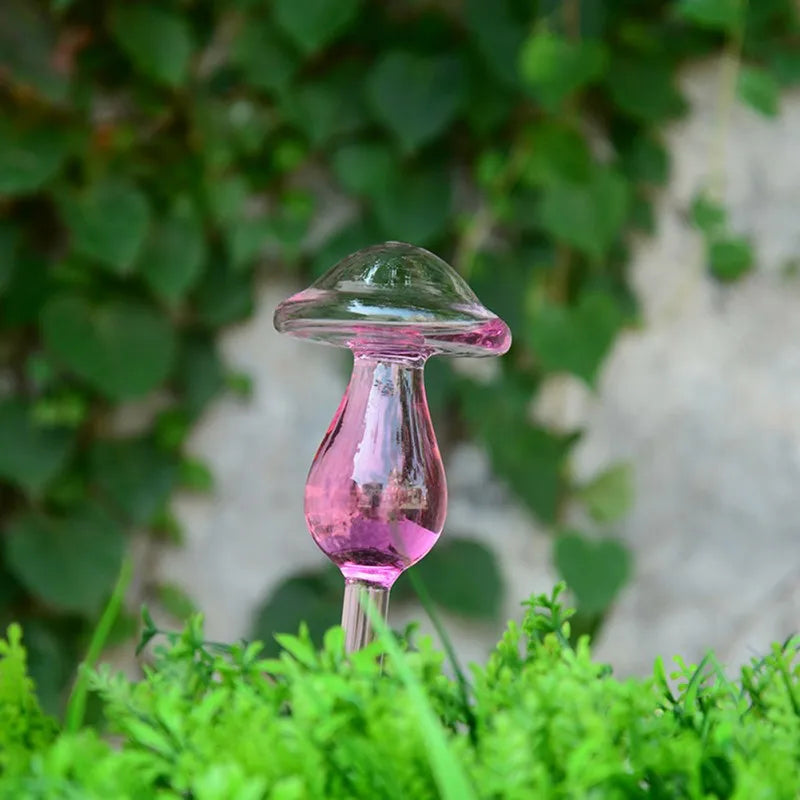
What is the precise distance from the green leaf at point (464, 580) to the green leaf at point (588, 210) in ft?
1.63

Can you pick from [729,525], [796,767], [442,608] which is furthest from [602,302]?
[796,767]

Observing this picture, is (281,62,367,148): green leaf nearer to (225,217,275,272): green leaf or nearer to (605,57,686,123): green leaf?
(225,217,275,272): green leaf

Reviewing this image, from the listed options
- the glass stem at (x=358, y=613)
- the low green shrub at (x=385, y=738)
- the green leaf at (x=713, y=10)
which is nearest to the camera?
the low green shrub at (x=385, y=738)

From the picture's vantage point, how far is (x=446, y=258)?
168 cm

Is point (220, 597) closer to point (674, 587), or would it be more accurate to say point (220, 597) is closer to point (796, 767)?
point (674, 587)

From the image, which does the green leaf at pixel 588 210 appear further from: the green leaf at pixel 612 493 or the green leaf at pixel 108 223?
the green leaf at pixel 108 223

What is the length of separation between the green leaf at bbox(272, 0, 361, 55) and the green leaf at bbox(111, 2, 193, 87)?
0.17 metres

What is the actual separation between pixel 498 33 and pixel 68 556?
1043 millimetres

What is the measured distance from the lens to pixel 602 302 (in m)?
1.60

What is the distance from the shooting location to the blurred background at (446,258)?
161 centimetres

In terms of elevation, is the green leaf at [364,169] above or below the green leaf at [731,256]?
above

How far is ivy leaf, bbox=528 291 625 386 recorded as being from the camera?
1585 millimetres

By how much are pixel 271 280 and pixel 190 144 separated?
0.27 meters

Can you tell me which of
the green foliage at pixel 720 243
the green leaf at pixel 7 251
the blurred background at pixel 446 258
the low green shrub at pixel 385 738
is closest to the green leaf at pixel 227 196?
the blurred background at pixel 446 258
